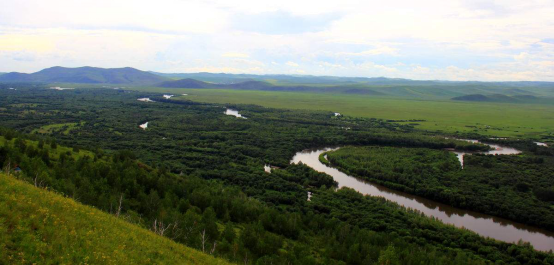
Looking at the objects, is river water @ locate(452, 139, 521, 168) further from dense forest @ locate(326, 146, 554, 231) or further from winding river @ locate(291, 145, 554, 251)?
winding river @ locate(291, 145, 554, 251)

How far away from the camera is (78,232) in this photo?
50.0 ft

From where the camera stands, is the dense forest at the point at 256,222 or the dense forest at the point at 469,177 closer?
the dense forest at the point at 256,222

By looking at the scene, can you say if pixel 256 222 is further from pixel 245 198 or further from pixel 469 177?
pixel 469 177

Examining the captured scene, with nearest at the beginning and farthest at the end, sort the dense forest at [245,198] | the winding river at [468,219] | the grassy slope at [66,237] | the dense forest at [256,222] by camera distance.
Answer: the grassy slope at [66,237]
the dense forest at [256,222]
the dense forest at [245,198]
the winding river at [468,219]

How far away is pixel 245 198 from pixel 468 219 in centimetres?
3380

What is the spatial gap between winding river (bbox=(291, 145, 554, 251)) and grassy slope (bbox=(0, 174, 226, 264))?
4443 cm

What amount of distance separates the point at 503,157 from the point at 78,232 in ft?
310

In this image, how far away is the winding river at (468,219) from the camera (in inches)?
1811

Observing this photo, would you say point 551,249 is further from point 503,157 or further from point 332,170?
point 503,157

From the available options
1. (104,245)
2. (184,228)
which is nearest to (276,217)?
(184,228)

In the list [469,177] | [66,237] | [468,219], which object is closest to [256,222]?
[66,237]

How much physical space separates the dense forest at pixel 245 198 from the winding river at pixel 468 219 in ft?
16.9

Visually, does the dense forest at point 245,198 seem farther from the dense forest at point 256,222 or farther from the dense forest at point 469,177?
the dense forest at point 469,177

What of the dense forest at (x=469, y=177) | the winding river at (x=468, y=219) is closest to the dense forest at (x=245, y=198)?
the winding river at (x=468, y=219)
